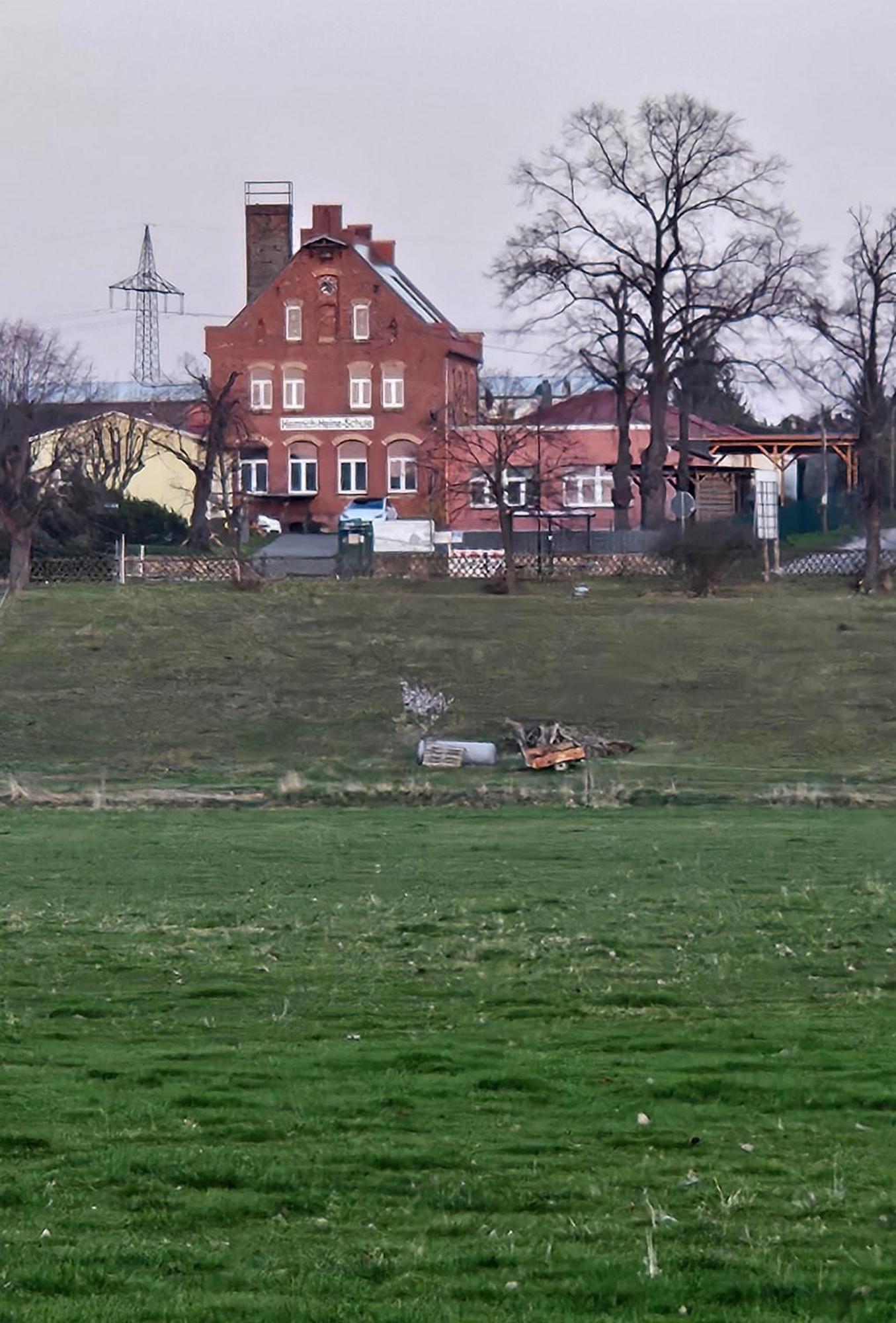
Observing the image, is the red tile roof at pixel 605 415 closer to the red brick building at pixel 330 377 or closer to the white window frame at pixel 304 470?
the red brick building at pixel 330 377

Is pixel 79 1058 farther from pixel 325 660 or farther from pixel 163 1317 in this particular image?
pixel 325 660

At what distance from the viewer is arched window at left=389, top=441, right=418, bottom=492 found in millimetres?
90125

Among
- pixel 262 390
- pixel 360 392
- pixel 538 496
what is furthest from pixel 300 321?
pixel 538 496

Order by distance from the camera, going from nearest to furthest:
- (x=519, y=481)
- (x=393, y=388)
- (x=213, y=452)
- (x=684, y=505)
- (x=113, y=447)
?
(x=684, y=505)
(x=519, y=481)
(x=213, y=452)
(x=113, y=447)
(x=393, y=388)

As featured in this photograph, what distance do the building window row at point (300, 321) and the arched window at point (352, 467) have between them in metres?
5.46

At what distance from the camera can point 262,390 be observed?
9094cm

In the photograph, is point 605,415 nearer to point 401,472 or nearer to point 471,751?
point 401,472

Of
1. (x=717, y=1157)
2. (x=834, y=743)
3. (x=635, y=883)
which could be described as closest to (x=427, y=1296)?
(x=717, y=1157)

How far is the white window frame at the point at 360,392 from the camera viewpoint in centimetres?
9038

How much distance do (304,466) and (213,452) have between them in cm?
1985

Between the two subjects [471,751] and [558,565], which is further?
[558,565]

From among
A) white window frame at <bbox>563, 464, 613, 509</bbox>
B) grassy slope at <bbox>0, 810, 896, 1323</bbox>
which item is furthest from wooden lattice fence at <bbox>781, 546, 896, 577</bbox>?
grassy slope at <bbox>0, 810, 896, 1323</bbox>

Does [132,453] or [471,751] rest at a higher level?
[132,453]

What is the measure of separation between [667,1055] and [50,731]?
29360 millimetres
